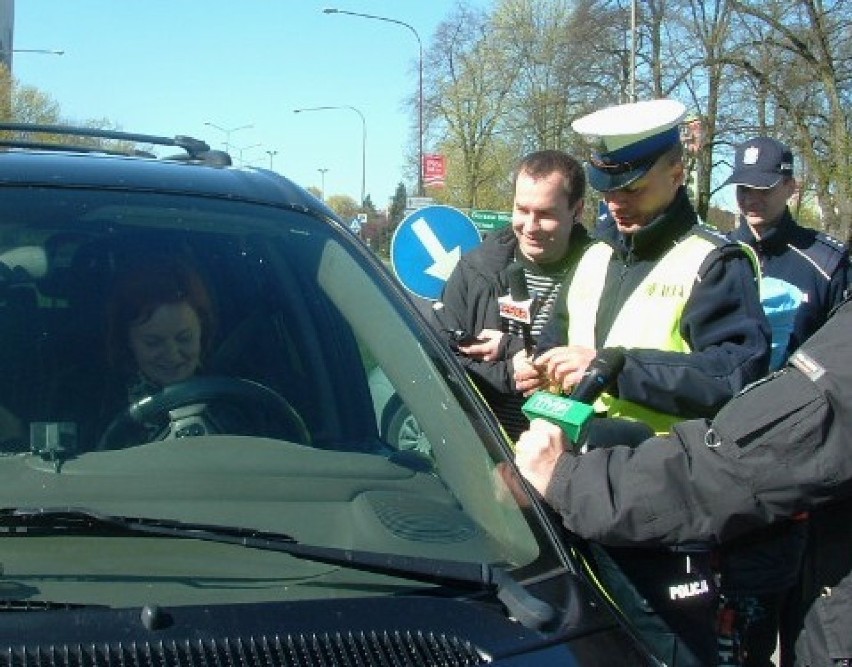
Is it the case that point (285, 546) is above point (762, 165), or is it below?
below

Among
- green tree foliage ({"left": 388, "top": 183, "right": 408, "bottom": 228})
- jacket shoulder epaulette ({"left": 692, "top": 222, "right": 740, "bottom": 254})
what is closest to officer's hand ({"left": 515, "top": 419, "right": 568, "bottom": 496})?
jacket shoulder epaulette ({"left": 692, "top": 222, "right": 740, "bottom": 254})

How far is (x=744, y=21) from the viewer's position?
102ft

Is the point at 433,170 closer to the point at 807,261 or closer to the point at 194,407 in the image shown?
the point at 807,261

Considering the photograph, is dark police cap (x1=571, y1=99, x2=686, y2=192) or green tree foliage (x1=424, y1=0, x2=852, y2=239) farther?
green tree foliage (x1=424, y1=0, x2=852, y2=239)

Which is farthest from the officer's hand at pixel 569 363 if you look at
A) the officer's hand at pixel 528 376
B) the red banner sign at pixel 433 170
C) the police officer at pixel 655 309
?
the red banner sign at pixel 433 170

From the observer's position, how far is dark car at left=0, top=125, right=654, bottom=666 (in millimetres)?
1668

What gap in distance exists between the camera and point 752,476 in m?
2.17

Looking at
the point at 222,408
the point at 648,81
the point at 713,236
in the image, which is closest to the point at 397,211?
the point at 648,81

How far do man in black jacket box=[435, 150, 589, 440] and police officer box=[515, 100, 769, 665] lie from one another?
2.74 ft

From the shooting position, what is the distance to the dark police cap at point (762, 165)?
219 inches

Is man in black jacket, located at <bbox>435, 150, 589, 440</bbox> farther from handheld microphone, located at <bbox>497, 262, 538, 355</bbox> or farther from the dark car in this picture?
the dark car

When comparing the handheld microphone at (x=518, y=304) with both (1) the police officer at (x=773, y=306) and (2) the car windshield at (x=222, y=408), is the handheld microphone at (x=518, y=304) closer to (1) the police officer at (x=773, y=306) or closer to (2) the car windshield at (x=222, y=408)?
(1) the police officer at (x=773, y=306)

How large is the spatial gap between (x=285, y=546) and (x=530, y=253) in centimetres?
272

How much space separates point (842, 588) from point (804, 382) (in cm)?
44
